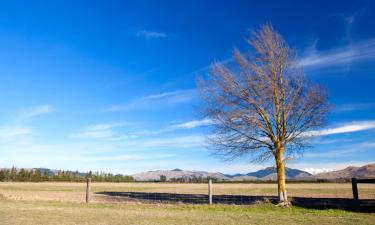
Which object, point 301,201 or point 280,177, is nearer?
point 280,177

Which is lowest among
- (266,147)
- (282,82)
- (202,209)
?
(202,209)

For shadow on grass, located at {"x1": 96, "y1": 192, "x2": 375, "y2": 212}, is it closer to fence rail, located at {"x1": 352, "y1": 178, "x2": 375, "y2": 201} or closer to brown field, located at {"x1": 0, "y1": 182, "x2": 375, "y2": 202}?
fence rail, located at {"x1": 352, "y1": 178, "x2": 375, "y2": 201}

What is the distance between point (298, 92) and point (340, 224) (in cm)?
1013

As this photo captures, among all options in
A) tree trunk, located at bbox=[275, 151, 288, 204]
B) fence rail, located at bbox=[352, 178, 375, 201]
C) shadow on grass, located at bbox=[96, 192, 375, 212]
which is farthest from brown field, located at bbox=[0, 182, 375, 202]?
tree trunk, located at bbox=[275, 151, 288, 204]

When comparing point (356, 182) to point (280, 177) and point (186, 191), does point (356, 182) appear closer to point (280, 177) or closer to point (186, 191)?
point (280, 177)

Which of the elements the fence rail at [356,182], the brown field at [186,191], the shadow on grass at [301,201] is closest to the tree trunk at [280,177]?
the shadow on grass at [301,201]

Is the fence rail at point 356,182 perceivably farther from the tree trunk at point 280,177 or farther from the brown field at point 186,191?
the brown field at point 186,191

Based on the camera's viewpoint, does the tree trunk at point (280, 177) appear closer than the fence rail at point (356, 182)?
No

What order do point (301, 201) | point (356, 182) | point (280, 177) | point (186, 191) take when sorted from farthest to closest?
point (186, 191)
point (301, 201)
point (280, 177)
point (356, 182)

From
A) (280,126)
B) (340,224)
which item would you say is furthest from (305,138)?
(340,224)

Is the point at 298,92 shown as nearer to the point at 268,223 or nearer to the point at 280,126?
the point at 280,126

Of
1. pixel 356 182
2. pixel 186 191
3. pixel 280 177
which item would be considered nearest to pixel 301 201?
pixel 280 177

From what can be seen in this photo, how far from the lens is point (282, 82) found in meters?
20.6

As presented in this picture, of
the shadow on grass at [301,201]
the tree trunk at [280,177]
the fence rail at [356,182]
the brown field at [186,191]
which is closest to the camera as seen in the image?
the shadow on grass at [301,201]
